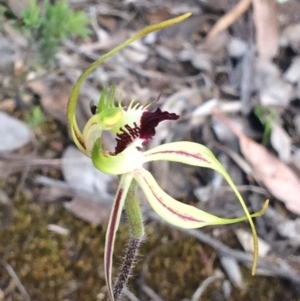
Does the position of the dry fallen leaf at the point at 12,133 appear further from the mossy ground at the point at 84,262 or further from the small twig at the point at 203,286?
the small twig at the point at 203,286

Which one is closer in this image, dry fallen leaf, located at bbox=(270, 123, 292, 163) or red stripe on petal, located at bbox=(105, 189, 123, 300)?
red stripe on petal, located at bbox=(105, 189, 123, 300)

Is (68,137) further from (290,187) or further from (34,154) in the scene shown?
(290,187)

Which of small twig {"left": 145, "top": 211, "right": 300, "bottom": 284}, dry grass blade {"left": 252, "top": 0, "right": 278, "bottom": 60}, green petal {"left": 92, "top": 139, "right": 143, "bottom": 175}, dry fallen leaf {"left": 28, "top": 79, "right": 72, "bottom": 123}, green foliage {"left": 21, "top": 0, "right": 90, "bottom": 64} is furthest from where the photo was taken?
dry grass blade {"left": 252, "top": 0, "right": 278, "bottom": 60}

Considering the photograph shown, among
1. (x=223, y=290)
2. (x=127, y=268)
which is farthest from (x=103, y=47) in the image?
(x=127, y=268)

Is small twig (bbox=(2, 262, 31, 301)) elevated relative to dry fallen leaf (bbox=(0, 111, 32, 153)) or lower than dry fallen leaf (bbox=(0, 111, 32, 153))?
lower

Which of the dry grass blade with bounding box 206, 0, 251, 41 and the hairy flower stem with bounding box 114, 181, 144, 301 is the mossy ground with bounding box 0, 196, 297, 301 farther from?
the dry grass blade with bounding box 206, 0, 251, 41

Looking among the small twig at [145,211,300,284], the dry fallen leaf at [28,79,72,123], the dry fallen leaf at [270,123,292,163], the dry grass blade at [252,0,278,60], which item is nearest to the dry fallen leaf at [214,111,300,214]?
the dry fallen leaf at [270,123,292,163]
